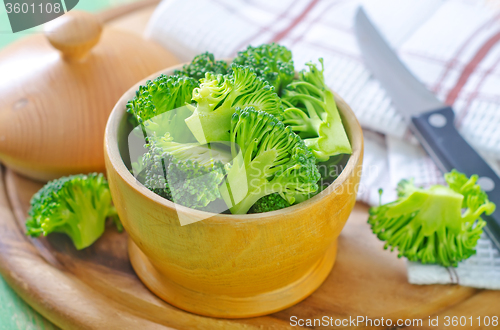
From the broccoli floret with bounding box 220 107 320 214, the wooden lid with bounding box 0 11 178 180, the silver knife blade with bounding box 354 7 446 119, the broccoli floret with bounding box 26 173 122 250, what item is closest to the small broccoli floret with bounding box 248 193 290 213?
the broccoli floret with bounding box 220 107 320 214

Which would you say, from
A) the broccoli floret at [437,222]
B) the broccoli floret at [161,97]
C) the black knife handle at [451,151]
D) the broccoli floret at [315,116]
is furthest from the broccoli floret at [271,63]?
the black knife handle at [451,151]

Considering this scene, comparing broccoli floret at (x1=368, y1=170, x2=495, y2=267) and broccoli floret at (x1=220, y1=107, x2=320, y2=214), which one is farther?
broccoli floret at (x1=368, y1=170, x2=495, y2=267)

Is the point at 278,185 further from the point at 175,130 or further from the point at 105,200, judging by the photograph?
the point at 105,200

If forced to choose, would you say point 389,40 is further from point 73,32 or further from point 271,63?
point 73,32

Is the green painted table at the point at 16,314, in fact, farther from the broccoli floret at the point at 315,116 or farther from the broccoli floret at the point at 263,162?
the broccoli floret at the point at 315,116

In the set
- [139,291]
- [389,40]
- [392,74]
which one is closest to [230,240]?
[139,291]

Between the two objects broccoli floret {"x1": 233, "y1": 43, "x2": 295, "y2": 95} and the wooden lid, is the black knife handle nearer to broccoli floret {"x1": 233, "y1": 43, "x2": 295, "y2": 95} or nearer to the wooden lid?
broccoli floret {"x1": 233, "y1": 43, "x2": 295, "y2": 95}

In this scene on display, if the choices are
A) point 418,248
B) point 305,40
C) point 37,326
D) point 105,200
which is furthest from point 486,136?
point 37,326
